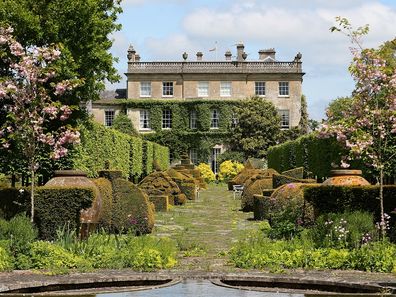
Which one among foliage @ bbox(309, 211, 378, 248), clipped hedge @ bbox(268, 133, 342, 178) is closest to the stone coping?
foliage @ bbox(309, 211, 378, 248)

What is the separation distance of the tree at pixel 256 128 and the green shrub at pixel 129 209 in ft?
147

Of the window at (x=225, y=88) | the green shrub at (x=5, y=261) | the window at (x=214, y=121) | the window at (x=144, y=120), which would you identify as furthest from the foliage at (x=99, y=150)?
the window at (x=225, y=88)

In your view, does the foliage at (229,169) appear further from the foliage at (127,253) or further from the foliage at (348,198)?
the foliage at (127,253)

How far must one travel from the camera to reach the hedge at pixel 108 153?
2669 centimetres

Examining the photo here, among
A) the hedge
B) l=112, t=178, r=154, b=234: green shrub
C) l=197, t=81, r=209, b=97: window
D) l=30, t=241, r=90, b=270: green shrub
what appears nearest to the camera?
l=30, t=241, r=90, b=270: green shrub

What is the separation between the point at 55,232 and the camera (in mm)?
14812

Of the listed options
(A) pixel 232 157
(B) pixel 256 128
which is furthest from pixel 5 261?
(B) pixel 256 128

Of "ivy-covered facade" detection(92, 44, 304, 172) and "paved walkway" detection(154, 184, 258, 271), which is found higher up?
"ivy-covered facade" detection(92, 44, 304, 172)

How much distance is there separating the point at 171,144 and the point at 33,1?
142 ft

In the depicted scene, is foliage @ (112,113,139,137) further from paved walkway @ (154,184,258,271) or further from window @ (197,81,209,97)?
paved walkway @ (154,184,258,271)

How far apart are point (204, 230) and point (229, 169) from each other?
41229 millimetres

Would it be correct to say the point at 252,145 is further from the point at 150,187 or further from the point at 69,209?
the point at 69,209

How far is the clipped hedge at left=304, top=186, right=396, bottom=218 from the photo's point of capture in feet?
47.6

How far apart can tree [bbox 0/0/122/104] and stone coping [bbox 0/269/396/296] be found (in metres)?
12.4
